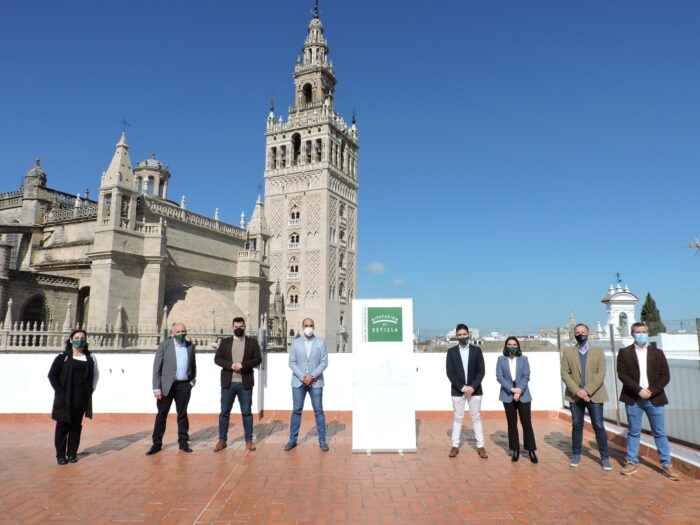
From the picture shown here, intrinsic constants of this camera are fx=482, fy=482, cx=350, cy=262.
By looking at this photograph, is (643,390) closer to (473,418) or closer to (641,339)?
(641,339)

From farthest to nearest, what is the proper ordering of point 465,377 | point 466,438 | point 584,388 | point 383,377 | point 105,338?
point 105,338
point 466,438
point 383,377
point 465,377
point 584,388

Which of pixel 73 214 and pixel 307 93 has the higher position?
pixel 307 93

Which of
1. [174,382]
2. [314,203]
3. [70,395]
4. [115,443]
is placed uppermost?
[314,203]

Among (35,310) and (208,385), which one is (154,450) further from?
(35,310)

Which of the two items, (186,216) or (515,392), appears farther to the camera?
(186,216)

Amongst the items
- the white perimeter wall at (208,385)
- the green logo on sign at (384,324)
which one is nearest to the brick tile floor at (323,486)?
the green logo on sign at (384,324)

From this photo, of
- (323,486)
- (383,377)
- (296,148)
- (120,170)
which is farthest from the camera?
(296,148)

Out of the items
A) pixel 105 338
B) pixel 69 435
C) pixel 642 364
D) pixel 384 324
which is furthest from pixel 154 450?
pixel 105 338

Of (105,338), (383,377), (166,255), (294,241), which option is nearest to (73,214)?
(166,255)

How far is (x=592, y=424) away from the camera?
6688mm

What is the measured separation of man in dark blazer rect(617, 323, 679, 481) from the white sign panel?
9.60 feet

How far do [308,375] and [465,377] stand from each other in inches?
97.3

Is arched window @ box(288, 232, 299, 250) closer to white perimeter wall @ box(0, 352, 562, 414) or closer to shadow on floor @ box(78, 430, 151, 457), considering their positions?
white perimeter wall @ box(0, 352, 562, 414)

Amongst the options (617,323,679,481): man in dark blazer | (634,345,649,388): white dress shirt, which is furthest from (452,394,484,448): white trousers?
(634,345,649,388): white dress shirt
